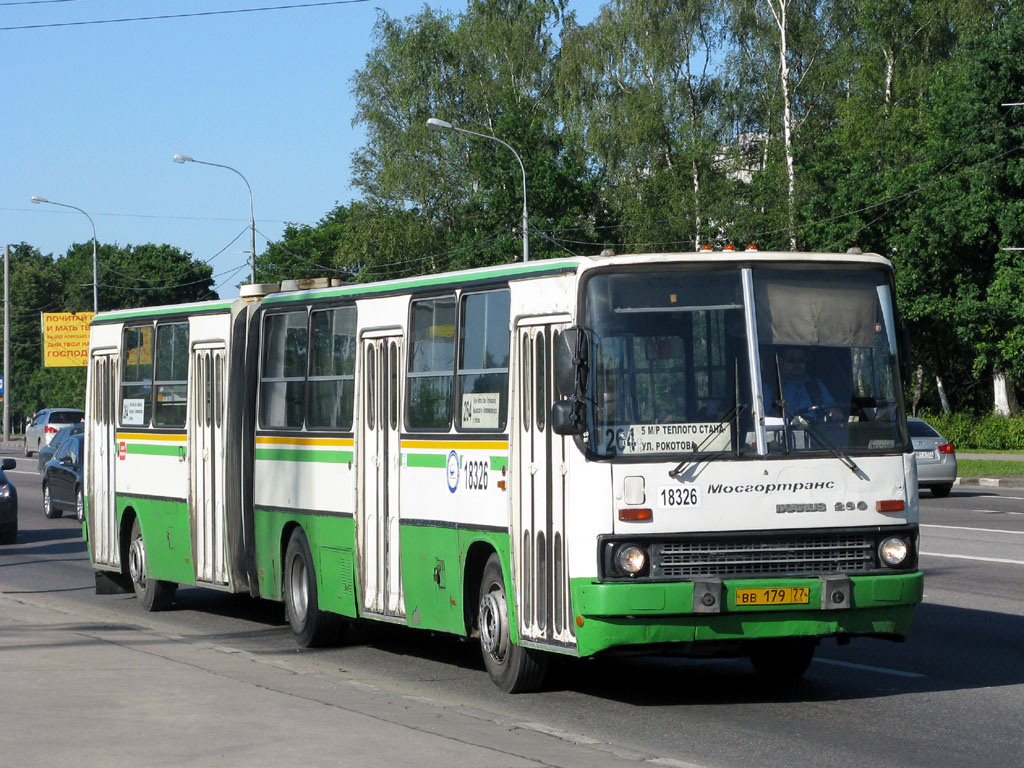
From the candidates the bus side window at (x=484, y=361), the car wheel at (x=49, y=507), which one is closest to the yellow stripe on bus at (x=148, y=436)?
the bus side window at (x=484, y=361)

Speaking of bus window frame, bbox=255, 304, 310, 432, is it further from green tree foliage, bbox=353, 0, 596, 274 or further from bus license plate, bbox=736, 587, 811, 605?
green tree foliage, bbox=353, 0, 596, 274

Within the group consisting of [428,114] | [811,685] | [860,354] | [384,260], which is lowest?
[811,685]

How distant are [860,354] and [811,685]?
2.29m

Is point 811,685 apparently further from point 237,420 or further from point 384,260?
point 384,260

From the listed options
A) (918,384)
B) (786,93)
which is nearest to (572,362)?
(786,93)

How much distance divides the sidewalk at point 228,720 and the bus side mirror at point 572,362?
1.94 m

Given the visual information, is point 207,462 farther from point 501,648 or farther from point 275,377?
point 501,648

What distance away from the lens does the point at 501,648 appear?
34.9 ft

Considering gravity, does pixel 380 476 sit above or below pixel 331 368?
below

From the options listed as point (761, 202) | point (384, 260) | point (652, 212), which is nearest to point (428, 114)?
point (384, 260)

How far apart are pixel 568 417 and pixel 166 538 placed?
→ 24.5 ft

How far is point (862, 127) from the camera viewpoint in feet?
183

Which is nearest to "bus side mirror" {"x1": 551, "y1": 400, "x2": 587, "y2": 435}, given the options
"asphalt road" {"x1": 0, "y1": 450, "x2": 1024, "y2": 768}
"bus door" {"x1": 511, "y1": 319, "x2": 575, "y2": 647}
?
"bus door" {"x1": 511, "y1": 319, "x2": 575, "y2": 647}

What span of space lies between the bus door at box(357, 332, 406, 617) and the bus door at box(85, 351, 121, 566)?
17.5 ft
